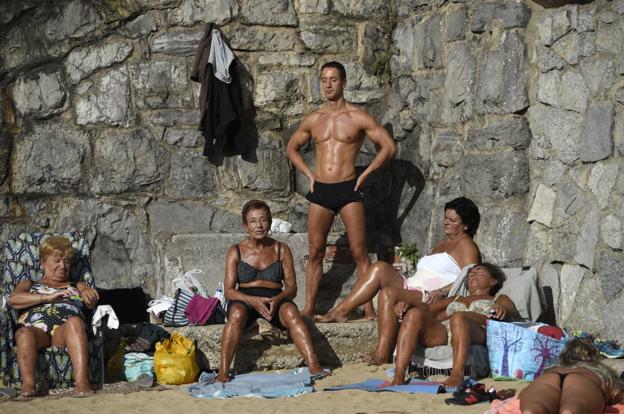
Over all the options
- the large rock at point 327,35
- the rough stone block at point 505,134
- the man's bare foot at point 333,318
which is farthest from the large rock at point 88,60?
the rough stone block at point 505,134

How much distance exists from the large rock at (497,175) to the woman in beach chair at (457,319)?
0.75m

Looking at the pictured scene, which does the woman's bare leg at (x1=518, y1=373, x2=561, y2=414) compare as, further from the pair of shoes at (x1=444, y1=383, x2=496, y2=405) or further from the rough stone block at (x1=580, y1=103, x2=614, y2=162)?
the rough stone block at (x1=580, y1=103, x2=614, y2=162)

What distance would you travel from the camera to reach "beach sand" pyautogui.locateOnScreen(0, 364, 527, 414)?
6.55 meters

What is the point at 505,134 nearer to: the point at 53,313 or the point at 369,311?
the point at 369,311

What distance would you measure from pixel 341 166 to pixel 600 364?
127 inches

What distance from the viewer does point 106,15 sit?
9.65 meters

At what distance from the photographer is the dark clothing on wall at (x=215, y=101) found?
31.2 ft

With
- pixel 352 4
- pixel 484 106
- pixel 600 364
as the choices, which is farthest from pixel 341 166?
pixel 600 364

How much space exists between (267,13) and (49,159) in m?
2.19

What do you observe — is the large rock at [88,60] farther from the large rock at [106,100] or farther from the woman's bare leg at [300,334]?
the woman's bare leg at [300,334]

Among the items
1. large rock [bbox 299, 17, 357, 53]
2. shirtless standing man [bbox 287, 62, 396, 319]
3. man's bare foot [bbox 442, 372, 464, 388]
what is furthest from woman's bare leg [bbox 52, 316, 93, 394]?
large rock [bbox 299, 17, 357, 53]

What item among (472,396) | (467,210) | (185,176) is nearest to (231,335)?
(472,396)

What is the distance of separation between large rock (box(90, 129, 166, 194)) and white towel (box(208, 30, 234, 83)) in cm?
81

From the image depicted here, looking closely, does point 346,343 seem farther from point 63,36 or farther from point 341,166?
point 63,36
